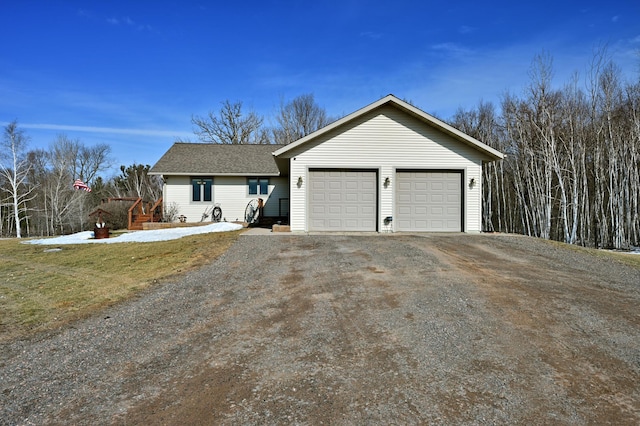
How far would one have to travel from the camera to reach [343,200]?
43.6 feet

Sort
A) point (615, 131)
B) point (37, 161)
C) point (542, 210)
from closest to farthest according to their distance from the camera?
point (615, 131), point (542, 210), point (37, 161)

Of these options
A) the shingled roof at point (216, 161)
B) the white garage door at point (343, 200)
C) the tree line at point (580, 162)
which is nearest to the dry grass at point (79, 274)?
the white garage door at point (343, 200)

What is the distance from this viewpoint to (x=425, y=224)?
43.7 ft

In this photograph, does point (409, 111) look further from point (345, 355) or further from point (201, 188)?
Answer: point (201, 188)

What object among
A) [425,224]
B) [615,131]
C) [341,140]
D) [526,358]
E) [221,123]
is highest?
[221,123]

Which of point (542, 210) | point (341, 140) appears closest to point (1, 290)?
point (341, 140)

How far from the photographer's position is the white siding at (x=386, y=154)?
43.0 feet

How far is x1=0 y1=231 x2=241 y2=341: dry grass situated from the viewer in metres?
5.38

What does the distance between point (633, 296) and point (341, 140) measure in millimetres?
9431

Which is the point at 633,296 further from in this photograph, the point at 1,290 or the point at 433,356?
the point at 1,290

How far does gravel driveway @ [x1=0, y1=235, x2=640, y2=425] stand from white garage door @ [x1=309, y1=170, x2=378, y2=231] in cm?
625

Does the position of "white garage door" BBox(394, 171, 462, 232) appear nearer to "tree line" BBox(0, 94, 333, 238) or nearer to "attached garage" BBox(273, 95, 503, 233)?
"attached garage" BBox(273, 95, 503, 233)

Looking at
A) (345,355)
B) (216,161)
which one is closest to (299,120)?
(216,161)

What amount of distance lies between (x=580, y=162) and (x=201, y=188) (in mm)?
19920
